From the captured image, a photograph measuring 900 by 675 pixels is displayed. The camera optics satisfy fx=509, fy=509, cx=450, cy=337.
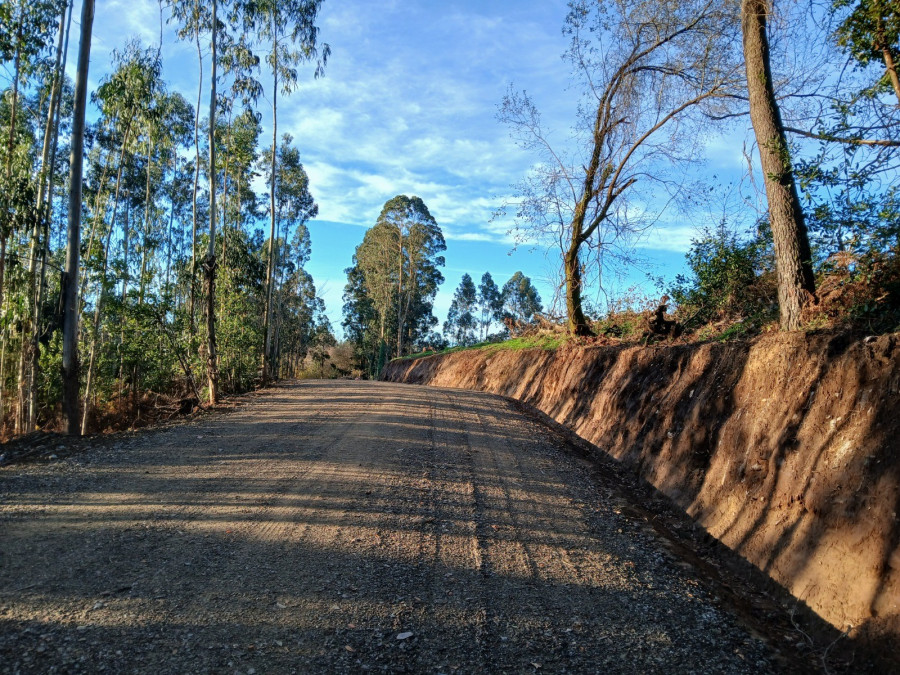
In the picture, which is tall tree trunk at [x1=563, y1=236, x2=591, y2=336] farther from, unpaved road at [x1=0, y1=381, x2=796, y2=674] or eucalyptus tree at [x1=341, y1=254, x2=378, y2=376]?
eucalyptus tree at [x1=341, y1=254, x2=378, y2=376]

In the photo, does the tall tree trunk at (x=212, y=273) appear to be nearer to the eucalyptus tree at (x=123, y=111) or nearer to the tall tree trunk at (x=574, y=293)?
the eucalyptus tree at (x=123, y=111)

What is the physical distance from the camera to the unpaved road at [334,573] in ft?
9.75

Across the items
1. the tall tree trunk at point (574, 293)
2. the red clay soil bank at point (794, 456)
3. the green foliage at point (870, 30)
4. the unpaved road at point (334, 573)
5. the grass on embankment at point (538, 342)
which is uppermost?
the green foliage at point (870, 30)

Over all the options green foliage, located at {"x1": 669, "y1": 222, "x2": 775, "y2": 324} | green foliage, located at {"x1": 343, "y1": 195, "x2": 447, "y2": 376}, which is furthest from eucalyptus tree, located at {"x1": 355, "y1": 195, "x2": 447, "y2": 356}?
green foliage, located at {"x1": 669, "y1": 222, "x2": 775, "y2": 324}

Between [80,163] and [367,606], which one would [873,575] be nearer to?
[367,606]

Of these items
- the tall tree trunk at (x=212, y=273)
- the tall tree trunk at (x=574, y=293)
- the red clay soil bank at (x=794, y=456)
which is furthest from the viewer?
the tall tree trunk at (x=574, y=293)

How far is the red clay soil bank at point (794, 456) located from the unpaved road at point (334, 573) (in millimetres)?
724

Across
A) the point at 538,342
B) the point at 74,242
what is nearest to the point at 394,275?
the point at 538,342

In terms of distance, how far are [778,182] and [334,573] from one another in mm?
7030

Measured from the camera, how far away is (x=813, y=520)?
4.10m

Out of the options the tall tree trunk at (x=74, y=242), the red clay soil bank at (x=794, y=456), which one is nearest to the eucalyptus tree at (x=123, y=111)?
the tall tree trunk at (x=74, y=242)

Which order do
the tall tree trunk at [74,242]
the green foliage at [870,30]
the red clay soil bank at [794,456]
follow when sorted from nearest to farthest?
the red clay soil bank at [794,456] < the green foliage at [870,30] < the tall tree trunk at [74,242]

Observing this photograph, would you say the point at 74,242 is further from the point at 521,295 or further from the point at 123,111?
the point at 521,295

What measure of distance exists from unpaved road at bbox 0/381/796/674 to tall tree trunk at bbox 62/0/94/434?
178 cm
